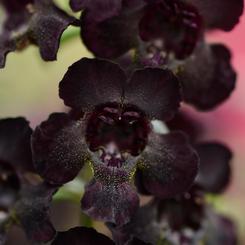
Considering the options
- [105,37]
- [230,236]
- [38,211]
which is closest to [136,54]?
[105,37]

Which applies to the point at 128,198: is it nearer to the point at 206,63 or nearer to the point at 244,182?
the point at 206,63

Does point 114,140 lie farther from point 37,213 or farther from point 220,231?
point 220,231

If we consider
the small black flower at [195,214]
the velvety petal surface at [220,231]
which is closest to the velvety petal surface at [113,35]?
the small black flower at [195,214]

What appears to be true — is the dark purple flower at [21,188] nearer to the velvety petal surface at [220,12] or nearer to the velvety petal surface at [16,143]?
the velvety petal surface at [16,143]

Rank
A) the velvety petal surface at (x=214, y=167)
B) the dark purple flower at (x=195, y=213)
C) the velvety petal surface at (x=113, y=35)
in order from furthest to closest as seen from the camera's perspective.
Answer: the velvety petal surface at (x=214, y=167), the dark purple flower at (x=195, y=213), the velvety petal surface at (x=113, y=35)

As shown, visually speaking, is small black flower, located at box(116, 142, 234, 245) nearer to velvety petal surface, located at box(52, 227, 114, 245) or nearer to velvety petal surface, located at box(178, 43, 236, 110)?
velvety petal surface, located at box(52, 227, 114, 245)

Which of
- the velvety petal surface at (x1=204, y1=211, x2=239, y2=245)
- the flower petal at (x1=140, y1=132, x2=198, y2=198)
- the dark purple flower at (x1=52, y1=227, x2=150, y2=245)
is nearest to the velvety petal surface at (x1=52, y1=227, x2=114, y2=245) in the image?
the dark purple flower at (x1=52, y1=227, x2=150, y2=245)
